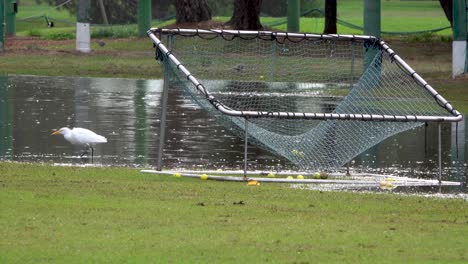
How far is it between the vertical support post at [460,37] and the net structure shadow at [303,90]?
7.51ft

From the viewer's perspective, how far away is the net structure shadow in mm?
13445

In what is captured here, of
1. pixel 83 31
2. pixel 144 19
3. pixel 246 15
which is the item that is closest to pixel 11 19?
pixel 144 19

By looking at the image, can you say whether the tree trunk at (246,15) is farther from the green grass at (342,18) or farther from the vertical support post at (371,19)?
the vertical support post at (371,19)

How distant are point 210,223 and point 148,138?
7934 millimetres

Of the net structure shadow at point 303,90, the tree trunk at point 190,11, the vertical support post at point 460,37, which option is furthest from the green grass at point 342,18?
the vertical support post at point 460,37

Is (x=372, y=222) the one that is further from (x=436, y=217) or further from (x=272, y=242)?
(x=272, y=242)

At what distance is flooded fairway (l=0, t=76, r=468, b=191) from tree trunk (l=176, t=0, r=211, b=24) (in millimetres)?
13905

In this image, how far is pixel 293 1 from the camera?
42375 millimetres

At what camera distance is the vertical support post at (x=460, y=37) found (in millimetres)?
26250

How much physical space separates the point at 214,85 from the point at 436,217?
12174mm

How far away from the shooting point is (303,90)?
25547 mm

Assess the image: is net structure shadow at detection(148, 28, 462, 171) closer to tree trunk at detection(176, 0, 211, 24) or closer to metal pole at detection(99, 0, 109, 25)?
tree trunk at detection(176, 0, 211, 24)

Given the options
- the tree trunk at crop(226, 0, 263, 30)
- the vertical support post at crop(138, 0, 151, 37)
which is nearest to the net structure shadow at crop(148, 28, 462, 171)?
the tree trunk at crop(226, 0, 263, 30)

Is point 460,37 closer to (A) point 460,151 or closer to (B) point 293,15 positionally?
(A) point 460,151
